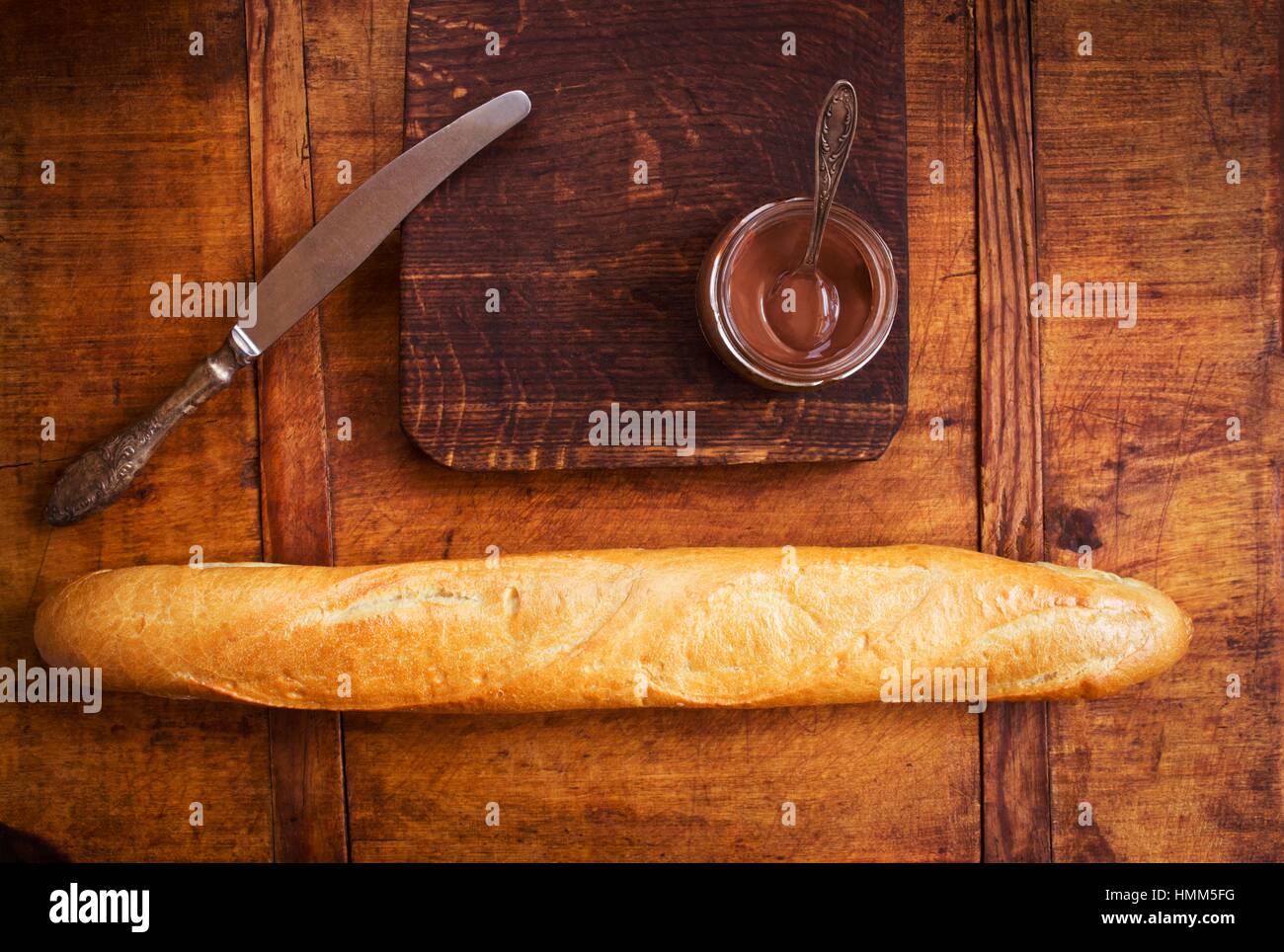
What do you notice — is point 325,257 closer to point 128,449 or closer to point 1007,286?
point 128,449

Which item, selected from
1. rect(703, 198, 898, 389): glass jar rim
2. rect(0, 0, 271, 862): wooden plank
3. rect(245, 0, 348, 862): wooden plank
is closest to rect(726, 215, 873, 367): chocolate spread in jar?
rect(703, 198, 898, 389): glass jar rim

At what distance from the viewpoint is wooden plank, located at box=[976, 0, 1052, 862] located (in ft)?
4.98

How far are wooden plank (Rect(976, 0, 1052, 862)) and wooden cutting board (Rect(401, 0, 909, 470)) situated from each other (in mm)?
198

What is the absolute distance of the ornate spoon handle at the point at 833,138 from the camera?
1.17 metres

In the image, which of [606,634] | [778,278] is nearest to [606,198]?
[778,278]

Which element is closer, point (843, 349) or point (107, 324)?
point (843, 349)

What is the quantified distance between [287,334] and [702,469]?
0.79 m

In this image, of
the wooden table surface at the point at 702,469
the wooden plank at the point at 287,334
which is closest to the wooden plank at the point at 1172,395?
the wooden table surface at the point at 702,469

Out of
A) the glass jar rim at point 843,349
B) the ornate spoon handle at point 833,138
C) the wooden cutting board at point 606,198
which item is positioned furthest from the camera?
the wooden cutting board at point 606,198

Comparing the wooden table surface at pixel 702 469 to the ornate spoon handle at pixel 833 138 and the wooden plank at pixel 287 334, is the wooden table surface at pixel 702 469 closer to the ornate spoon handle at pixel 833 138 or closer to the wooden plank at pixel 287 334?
the wooden plank at pixel 287 334

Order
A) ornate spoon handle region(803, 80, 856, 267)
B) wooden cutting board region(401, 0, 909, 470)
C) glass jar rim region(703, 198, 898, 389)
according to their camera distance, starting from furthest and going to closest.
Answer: wooden cutting board region(401, 0, 909, 470)
glass jar rim region(703, 198, 898, 389)
ornate spoon handle region(803, 80, 856, 267)

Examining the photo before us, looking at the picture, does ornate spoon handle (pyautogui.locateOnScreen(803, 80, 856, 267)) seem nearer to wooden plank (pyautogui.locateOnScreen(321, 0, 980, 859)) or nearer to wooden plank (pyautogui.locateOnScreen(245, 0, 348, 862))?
wooden plank (pyautogui.locateOnScreen(321, 0, 980, 859))

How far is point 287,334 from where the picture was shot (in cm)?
151

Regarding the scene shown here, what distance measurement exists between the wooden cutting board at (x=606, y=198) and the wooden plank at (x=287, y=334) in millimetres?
219
